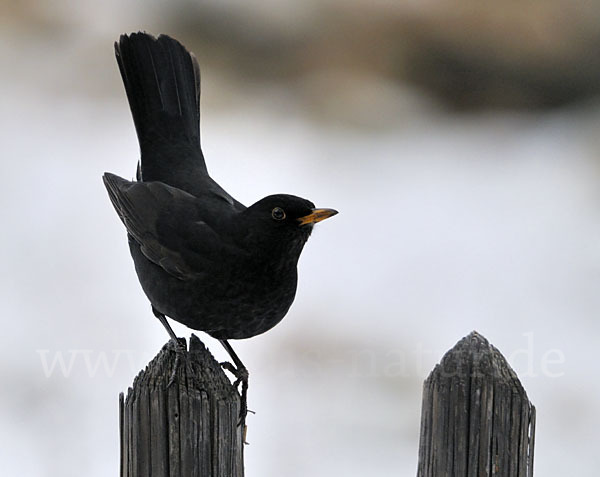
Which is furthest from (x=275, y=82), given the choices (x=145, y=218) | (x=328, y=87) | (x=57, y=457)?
(x=145, y=218)

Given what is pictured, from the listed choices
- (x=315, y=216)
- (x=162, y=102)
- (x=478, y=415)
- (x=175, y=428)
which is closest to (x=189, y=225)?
(x=315, y=216)

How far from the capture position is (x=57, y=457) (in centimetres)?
508

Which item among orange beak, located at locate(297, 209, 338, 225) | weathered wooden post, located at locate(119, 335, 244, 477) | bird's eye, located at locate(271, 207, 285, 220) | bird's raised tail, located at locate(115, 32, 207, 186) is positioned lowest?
weathered wooden post, located at locate(119, 335, 244, 477)

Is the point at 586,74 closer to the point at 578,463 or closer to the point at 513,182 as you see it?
the point at 513,182

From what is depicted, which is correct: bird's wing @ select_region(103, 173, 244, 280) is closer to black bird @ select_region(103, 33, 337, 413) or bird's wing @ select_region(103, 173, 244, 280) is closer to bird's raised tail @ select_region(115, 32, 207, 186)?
black bird @ select_region(103, 33, 337, 413)

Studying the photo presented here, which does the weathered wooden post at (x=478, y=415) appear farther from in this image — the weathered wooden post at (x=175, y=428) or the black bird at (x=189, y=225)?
the black bird at (x=189, y=225)

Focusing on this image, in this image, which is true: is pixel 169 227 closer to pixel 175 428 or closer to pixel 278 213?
pixel 278 213

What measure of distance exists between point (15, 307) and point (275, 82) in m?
3.71

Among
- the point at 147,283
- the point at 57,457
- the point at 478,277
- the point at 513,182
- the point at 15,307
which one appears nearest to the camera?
the point at 147,283

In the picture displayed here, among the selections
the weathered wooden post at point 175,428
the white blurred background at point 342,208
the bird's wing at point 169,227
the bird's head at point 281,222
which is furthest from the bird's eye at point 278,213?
the white blurred background at point 342,208

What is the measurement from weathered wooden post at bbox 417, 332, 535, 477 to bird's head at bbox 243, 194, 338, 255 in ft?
2.96

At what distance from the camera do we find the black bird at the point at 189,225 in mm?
3447

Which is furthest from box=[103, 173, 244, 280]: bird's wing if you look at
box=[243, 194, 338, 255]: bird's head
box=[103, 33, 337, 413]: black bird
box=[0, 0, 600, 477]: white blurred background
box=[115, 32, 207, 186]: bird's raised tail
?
box=[0, 0, 600, 477]: white blurred background

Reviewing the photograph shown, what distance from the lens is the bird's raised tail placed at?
13.9 feet
